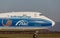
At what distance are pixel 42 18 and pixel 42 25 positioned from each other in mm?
986

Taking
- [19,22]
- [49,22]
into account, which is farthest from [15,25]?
[49,22]

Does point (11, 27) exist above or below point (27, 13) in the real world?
below

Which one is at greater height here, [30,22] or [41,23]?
[30,22]

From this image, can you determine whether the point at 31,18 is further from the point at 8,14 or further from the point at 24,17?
the point at 8,14

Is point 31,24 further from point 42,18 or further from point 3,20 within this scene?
point 3,20

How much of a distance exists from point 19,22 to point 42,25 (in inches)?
122

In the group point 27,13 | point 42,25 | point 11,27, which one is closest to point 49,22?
point 42,25

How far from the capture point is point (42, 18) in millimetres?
28578

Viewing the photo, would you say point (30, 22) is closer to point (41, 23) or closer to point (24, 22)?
point (24, 22)

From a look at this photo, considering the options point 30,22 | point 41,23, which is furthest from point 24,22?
point 41,23

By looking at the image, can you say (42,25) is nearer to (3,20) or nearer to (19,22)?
(19,22)

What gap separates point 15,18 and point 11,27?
1364 mm

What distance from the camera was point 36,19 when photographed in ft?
93.4

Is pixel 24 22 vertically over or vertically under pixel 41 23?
over
